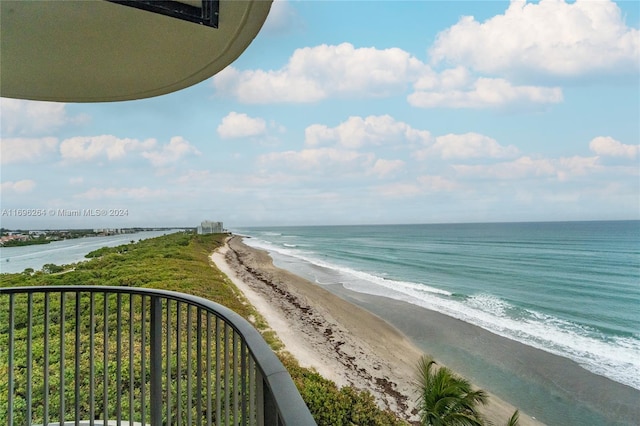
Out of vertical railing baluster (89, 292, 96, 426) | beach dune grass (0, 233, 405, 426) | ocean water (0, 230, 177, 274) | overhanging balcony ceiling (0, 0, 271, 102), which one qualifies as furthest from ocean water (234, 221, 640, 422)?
overhanging balcony ceiling (0, 0, 271, 102)

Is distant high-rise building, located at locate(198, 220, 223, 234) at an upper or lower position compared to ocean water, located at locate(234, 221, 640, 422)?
upper

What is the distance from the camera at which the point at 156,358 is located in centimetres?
143

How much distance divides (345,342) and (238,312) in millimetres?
3076

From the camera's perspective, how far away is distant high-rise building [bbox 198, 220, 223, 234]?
2368cm

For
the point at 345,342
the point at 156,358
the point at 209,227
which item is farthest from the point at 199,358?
the point at 209,227

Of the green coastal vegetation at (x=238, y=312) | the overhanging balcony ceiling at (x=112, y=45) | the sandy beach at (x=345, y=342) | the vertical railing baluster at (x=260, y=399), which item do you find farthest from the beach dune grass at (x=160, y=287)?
the vertical railing baluster at (x=260, y=399)

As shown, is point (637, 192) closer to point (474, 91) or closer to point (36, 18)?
point (474, 91)

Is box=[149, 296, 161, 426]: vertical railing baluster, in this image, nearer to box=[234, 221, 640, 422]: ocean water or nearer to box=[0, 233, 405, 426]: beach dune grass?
box=[0, 233, 405, 426]: beach dune grass

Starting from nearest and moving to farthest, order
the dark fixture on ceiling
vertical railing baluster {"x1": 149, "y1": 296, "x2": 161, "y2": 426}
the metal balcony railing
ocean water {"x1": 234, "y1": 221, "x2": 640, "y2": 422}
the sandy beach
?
1. the metal balcony railing
2. the dark fixture on ceiling
3. vertical railing baluster {"x1": 149, "y1": 296, "x2": 161, "y2": 426}
4. the sandy beach
5. ocean water {"x1": 234, "y1": 221, "x2": 640, "y2": 422}

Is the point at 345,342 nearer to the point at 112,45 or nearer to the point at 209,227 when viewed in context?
the point at 112,45

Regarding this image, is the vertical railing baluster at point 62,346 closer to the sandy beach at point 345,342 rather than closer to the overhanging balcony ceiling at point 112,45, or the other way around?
the overhanging balcony ceiling at point 112,45

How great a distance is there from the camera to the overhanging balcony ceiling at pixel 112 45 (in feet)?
3.35

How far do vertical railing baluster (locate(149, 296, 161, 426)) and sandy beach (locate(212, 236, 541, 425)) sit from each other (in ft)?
21.4

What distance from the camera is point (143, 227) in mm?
9047
